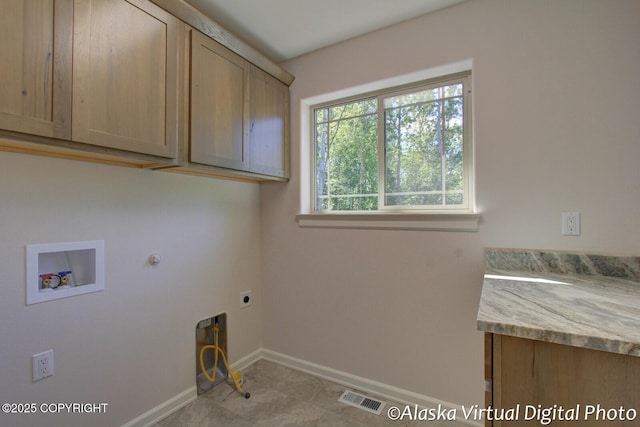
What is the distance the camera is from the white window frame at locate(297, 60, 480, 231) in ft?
5.91

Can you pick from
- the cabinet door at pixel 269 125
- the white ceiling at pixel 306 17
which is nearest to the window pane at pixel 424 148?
the white ceiling at pixel 306 17

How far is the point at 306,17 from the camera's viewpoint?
6.17ft

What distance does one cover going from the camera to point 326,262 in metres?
2.25

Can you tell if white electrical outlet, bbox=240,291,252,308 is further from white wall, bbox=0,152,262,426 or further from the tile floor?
the tile floor

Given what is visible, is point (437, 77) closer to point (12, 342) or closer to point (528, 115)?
point (528, 115)

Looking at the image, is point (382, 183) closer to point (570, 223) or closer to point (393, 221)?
point (393, 221)

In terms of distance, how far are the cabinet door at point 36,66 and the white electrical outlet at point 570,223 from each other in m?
2.31

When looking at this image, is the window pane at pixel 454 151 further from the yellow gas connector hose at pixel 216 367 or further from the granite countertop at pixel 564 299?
the yellow gas connector hose at pixel 216 367

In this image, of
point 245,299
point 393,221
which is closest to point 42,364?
point 245,299

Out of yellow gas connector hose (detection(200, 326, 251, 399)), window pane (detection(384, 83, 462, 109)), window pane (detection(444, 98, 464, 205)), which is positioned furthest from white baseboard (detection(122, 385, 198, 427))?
window pane (detection(384, 83, 462, 109))

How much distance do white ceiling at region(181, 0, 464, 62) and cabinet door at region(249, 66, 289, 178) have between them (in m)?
0.27

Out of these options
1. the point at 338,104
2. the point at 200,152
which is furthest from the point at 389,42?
the point at 200,152

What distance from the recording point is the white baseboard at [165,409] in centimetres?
169

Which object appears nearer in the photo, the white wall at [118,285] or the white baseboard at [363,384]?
the white wall at [118,285]
